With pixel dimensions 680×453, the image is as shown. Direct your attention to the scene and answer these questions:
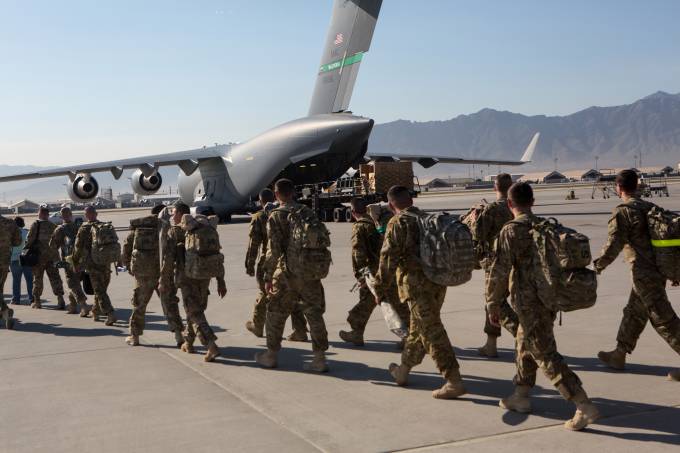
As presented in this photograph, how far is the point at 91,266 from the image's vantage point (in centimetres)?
1005

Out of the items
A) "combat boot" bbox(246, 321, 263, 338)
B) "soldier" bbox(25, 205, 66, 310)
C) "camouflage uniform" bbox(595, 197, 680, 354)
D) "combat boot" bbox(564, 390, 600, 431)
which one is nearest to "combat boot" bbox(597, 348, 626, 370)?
"camouflage uniform" bbox(595, 197, 680, 354)

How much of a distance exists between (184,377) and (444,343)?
8.82 ft

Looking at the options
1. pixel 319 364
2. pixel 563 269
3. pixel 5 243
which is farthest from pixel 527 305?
pixel 5 243

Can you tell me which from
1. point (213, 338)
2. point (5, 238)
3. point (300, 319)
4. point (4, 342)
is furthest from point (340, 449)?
point (5, 238)

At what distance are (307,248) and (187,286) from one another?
167 centimetres

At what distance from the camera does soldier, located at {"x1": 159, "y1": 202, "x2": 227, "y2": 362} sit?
24.9 ft

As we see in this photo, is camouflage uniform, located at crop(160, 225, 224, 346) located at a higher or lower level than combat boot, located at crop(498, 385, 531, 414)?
higher

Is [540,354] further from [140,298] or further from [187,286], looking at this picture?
[140,298]

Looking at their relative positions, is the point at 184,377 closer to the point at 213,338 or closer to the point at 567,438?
the point at 213,338

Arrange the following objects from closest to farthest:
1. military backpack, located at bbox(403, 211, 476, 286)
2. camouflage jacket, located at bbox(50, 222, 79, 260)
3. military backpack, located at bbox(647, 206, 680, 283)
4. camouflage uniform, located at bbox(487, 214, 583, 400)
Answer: camouflage uniform, located at bbox(487, 214, 583, 400) < military backpack, located at bbox(403, 211, 476, 286) < military backpack, located at bbox(647, 206, 680, 283) < camouflage jacket, located at bbox(50, 222, 79, 260)

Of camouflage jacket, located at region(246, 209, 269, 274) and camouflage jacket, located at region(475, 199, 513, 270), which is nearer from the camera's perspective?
camouflage jacket, located at region(475, 199, 513, 270)

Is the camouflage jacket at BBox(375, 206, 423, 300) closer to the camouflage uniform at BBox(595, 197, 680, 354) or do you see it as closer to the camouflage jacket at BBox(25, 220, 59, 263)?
the camouflage uniform at BBox(595, 197, 680, 354)

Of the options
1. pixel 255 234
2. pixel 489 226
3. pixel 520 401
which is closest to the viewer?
pixel 520 401

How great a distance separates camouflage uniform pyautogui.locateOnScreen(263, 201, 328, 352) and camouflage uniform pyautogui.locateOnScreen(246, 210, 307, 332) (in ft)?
2.71
